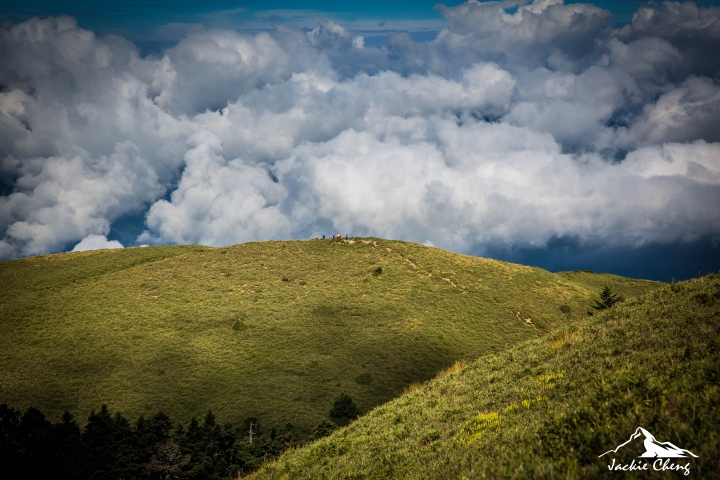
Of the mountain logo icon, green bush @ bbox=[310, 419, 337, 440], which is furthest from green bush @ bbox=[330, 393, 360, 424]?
the mountain logo icon

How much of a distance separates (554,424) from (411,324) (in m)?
49.8

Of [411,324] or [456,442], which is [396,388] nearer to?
[411,324]

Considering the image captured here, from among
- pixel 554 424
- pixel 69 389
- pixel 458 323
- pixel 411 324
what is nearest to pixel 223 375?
pixel 69 389

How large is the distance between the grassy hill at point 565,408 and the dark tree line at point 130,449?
1079cm

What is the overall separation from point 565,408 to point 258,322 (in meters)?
52.6

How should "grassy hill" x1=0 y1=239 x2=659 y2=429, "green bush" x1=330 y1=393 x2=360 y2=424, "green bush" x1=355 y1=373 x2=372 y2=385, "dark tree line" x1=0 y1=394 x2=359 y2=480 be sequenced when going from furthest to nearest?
"green bush" x1=355 y1=373 x2=372 y2=385, "grassy hill" x1=0 y1=239 x2=659 y2=429, "green bush" x1=330 y1=393 x2=360 y2=424, "dark tree line" x1=0 y1=394 x2=359 y2=480

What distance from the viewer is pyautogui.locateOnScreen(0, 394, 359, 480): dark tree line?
2731cm

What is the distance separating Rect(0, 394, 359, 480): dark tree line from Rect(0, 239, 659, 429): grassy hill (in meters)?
6.37

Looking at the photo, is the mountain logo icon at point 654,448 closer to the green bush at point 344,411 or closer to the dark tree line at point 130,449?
the dark tree line at point 130,449

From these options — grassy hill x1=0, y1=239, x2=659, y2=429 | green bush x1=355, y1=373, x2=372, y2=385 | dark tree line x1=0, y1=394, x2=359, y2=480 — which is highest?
grassy hill x1=0, y1=239, x2=659, y2=429

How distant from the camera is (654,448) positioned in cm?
772

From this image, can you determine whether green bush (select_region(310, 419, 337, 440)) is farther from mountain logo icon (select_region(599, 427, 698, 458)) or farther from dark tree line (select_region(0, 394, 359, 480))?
mountain logo icon (select_region(599, 427, 698, 458))

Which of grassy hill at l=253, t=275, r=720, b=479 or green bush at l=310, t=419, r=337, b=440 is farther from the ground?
grassy hill at l=253, t=275, r=720, b=479

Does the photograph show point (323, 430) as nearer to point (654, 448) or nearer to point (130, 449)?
point (130, 449)
